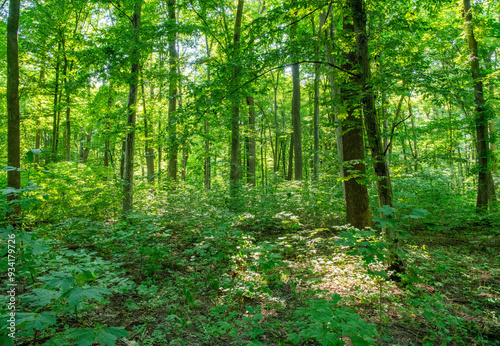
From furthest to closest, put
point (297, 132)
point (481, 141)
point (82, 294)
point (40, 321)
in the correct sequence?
point (297, 132) → point (481, 141) → point (82, 294) → point (40, 321)

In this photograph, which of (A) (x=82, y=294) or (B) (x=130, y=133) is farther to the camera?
(B) (x=130, y=133)

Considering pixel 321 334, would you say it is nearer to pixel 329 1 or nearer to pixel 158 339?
pixel 158 339

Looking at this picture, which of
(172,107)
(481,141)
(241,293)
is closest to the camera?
(241,293)

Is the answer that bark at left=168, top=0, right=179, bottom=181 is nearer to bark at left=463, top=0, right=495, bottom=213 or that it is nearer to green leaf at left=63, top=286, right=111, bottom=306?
green leaf at left=63, top=286, right=111, bottom=306

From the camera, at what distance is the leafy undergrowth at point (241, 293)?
7.93ft

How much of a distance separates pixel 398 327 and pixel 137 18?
9.47m

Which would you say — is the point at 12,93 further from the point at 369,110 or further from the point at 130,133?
the point at 369,110

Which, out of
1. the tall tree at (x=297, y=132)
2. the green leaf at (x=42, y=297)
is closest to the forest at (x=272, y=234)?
the green leaf at (x=42, y=297)

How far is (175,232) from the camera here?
6641 mm

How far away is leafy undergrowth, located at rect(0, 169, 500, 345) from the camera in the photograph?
7.93ft

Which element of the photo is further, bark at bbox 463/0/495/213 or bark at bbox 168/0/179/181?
bark at bbox 463/0/495/213

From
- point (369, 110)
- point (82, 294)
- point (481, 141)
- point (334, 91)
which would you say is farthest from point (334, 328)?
point (481, 141)

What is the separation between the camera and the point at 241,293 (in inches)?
143

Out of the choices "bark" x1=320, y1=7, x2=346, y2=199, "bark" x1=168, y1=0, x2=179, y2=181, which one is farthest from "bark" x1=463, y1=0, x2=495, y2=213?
"bark" x1=168, y1=0, x2=179, y2=181
